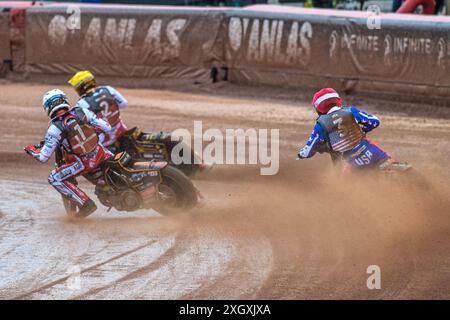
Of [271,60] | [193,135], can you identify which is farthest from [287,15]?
[193,135]

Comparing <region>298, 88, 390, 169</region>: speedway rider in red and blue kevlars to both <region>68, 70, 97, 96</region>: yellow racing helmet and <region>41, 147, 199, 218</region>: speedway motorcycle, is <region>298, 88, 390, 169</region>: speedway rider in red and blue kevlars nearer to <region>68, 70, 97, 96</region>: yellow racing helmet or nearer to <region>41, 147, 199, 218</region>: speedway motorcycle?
<region>41, 147, 199, 218</region>: speedway motorcycle

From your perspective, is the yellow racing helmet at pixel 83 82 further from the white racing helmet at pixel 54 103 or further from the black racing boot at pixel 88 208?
the black racing boot at pixel 88 208

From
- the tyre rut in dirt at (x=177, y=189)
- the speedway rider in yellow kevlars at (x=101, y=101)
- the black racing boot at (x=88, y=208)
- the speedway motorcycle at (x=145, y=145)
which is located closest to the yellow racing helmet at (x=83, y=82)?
the speedway rider in yellow kevlars at (x=101, y=101)

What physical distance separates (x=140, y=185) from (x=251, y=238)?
1667 mm

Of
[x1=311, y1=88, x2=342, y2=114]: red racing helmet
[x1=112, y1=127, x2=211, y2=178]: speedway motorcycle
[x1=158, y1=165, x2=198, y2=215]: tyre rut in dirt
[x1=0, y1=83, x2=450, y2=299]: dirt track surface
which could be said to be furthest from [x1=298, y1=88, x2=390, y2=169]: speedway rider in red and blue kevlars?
[x1=112, y1=127, x2=211, y2=178]: speedway motorcycle

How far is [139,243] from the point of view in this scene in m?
9.63

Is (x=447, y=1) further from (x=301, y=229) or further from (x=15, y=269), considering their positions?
(x=15, y=269)

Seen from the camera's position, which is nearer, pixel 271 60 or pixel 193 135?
pixel 193 135

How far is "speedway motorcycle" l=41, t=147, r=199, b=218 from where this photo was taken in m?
10.5

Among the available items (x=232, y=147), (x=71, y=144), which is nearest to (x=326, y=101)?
(x=71, y=144)

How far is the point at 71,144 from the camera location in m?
10.4

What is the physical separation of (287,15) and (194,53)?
2.37 meters

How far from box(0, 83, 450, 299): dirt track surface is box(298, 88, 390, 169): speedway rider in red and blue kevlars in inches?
11.2

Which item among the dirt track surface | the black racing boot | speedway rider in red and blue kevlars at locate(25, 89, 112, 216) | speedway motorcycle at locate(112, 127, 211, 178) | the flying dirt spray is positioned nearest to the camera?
the dirt track surface
